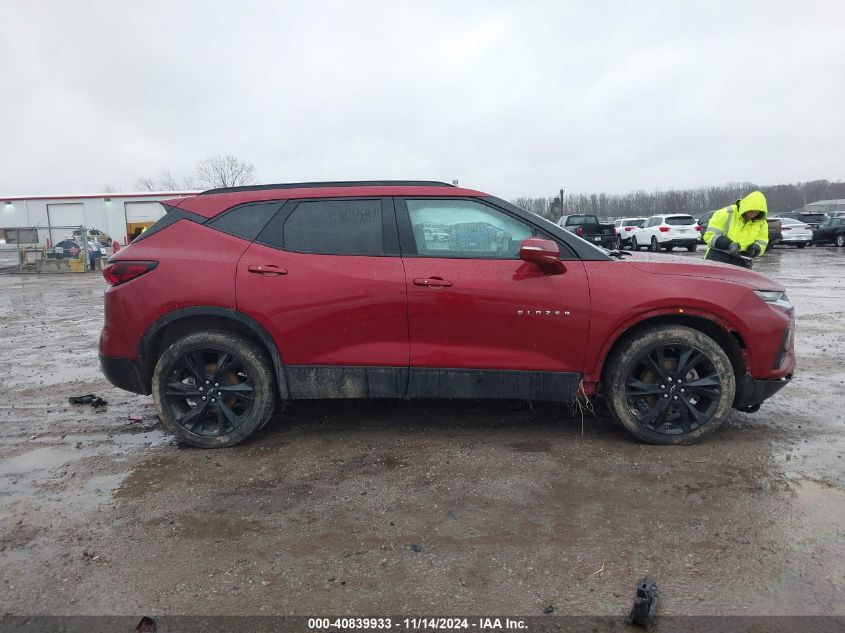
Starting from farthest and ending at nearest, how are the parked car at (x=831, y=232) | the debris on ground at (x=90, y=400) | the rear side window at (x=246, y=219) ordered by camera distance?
the parked car at (x=831, y=232), the debris on ground at (x=90, y=400), the rear side window at (x=246, y=219)

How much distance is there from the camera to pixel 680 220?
999 inches

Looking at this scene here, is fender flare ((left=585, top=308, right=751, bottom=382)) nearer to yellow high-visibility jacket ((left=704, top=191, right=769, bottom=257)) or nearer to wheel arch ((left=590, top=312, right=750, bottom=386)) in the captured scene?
wheel arch ((left=590, top=312, right=750, bottom=386))

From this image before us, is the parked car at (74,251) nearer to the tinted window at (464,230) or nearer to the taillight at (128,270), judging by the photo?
the taillight at (128,270)

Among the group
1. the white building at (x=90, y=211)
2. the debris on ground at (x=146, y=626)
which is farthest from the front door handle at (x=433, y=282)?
the white building at (x=90, y=211)

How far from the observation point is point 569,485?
3.36 metres

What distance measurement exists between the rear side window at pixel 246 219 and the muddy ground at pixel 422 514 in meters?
1.48

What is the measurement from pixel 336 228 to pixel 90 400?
2.99 metres

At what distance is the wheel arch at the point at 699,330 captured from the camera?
3.80m

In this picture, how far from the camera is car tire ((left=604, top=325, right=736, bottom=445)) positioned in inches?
148

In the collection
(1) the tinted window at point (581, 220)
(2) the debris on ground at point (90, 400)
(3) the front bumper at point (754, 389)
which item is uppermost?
(1) the tinted window at point (581, 220)

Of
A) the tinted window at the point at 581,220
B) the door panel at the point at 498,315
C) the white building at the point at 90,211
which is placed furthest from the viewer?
the white building at the point at 90,211

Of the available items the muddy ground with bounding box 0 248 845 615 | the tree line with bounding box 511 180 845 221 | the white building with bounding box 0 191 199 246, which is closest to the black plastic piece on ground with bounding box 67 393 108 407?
the muddy ground with bounding box 0 248 845 615


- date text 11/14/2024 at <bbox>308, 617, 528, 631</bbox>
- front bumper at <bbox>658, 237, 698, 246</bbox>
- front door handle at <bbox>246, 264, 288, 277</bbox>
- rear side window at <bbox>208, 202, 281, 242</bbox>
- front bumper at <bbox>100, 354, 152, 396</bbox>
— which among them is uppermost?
rear side window at <bbox>208, 202, 281, 242</bbox>

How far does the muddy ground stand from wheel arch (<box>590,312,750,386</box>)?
1.78 ft
